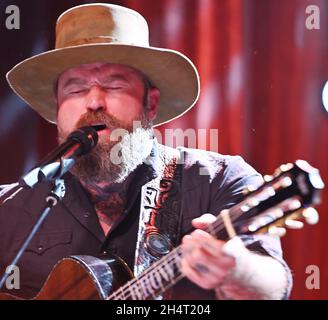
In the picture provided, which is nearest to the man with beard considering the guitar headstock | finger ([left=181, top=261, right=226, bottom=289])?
finger ([left=181, top=261, right=226, bottom=289])

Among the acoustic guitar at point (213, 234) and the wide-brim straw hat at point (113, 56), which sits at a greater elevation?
the wide-brim straw hat at point (113, 56)

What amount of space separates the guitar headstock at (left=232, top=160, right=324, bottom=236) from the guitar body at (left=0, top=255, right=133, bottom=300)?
0.42 meters

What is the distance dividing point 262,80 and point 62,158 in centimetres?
67

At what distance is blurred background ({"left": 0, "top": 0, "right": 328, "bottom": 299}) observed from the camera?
1637mm

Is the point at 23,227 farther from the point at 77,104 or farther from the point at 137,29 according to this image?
the point at 137,29

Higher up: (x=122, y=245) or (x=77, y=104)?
(x=77, y=104)

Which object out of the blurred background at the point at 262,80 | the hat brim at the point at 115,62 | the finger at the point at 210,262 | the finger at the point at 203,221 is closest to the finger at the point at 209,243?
the finger at the point at 210,262

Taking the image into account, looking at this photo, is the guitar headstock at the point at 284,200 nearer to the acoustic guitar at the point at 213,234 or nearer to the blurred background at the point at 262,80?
the acoustic guitar at the point at 213,234

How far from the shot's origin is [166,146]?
1709 millimetres

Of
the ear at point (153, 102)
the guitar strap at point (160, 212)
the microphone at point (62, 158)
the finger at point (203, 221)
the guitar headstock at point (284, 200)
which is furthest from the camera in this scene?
the ear at point (153, 102)

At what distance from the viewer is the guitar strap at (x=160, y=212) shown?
1581 mm

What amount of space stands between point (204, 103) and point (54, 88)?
1.53 feet

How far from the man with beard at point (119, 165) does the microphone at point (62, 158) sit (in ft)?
0.72
